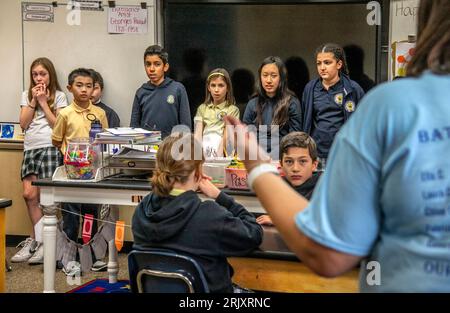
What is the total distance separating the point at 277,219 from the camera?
33.7 inches

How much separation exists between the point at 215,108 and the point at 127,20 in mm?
993

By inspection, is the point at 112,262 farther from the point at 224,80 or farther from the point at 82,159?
the point at 224,80

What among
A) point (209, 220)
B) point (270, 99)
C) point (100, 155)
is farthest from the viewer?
point (270, 99)

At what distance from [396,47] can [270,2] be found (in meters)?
0.95

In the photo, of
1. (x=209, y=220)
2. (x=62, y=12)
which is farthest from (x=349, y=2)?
(x=209, y=220)

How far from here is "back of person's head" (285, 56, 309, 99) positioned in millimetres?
4418

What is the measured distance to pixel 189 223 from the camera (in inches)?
76.0

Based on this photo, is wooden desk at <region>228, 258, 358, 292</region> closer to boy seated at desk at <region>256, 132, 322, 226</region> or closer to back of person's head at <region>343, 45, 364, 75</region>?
boy seated at desk at <region>256, 132, 322, 226</region>

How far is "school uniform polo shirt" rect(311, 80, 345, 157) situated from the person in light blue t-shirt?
3120 mm

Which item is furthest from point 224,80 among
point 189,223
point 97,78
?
point 189,223

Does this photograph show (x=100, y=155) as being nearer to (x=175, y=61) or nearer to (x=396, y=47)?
(x=175, y=61)

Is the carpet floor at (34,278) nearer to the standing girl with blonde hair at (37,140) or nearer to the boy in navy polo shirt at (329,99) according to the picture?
the standing girl with blonde hair at (37,140)

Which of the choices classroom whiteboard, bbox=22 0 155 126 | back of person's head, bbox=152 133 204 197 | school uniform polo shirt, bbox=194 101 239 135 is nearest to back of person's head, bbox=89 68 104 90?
classroom whiteboard, bbox=22 0 155 126

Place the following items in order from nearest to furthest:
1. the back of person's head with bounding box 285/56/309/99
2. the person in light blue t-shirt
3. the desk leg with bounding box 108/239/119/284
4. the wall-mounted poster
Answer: the person in light blue t-shirt < the desk leg with bounding box 108/239/119/284 < the wall-mounted poster < the back of person's head with bounding box 285/56/309/99
